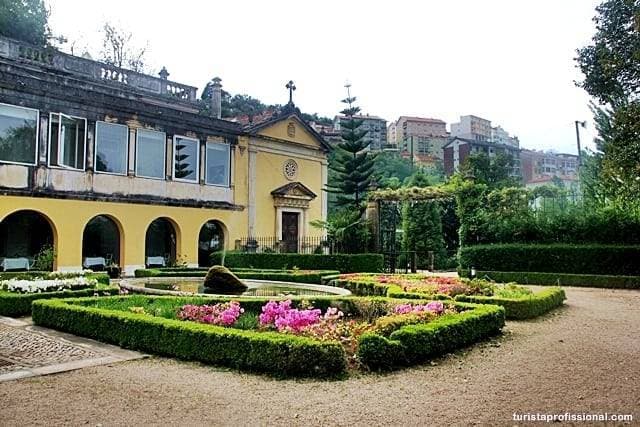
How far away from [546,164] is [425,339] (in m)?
88.3

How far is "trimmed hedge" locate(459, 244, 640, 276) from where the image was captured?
17.2 meters

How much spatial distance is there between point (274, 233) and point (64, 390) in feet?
67.5

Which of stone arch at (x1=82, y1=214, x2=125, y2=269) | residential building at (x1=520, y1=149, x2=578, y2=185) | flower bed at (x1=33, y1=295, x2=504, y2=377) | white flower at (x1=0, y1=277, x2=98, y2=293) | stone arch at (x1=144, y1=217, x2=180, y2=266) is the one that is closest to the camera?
flower bed at (x1=33, y1=295, x2=504, y2=377)

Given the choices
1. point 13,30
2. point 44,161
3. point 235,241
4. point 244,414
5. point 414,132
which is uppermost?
point 414,132

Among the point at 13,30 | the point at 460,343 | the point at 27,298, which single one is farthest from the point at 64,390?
the point at 13,30

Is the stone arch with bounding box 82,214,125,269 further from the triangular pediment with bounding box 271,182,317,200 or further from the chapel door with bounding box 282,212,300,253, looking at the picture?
the chapel door with bounding box 282,212,300,253

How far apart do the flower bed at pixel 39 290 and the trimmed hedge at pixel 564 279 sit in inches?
453

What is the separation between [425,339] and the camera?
671cm

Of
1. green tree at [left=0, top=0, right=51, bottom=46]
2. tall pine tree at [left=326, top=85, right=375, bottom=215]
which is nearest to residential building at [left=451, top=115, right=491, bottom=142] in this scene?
tall pine tree at [left=326, top=85, right=375, bottom=215]

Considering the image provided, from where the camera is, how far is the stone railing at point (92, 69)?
19125mm

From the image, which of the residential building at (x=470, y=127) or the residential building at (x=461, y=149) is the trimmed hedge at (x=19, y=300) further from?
the residential building at (x=470, y=127)

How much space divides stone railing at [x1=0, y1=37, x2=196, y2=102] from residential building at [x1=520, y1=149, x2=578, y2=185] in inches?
2420

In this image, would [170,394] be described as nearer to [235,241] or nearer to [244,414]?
[244,414]

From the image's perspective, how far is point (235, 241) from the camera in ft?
80.0
